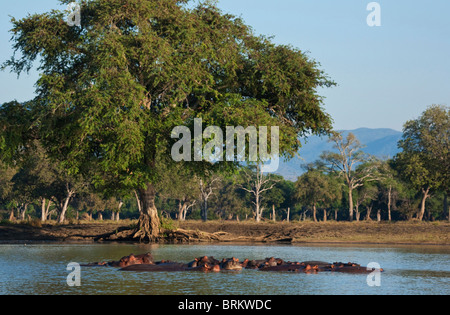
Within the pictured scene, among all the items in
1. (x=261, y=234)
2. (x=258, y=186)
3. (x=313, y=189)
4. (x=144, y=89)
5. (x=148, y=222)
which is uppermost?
(x=144, y=89)

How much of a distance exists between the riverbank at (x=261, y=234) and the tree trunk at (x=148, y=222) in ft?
4.38

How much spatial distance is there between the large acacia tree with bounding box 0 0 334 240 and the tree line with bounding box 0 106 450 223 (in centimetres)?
423

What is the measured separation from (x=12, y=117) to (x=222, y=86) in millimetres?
14033

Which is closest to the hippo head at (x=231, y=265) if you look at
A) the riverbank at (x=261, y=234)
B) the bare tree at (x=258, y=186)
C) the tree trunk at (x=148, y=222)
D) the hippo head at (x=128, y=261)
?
the hippo head at (x=128, y=261)

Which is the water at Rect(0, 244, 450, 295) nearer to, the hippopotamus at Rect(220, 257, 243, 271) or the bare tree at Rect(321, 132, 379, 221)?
the hippopotamus at Rect(220, 257, 243, 271)

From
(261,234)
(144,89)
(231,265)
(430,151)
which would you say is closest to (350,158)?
(430,151)

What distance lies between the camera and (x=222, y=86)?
40250 millimetres

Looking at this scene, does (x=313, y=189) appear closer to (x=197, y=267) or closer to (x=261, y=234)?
(x=261, y=234)

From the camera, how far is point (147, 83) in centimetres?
3856

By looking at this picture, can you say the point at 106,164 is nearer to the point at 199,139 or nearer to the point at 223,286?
the point at 199,139

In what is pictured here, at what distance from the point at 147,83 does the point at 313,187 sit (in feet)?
235

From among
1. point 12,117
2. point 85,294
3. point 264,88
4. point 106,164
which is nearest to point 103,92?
point 106,164

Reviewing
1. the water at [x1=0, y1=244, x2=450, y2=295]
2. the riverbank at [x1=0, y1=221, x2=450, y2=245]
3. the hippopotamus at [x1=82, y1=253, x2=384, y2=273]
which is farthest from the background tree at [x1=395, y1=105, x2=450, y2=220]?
the hippopotamus at [x1=82, y1=253, x2=384, y2=273]

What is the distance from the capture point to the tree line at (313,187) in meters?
72.5
